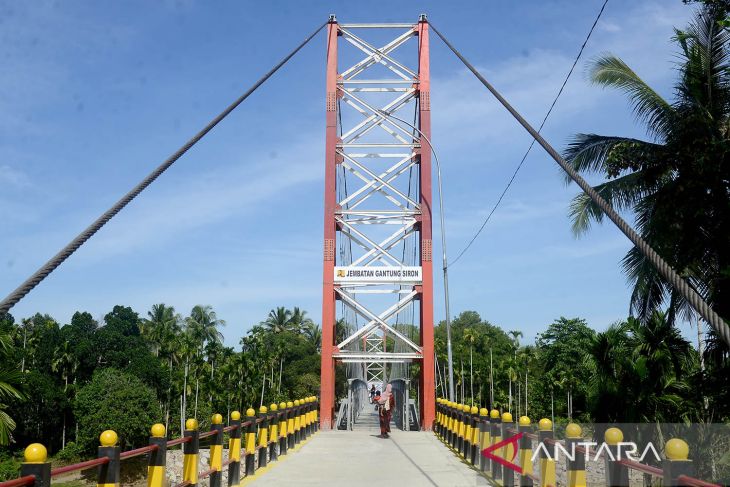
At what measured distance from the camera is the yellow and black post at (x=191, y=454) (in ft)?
27.1

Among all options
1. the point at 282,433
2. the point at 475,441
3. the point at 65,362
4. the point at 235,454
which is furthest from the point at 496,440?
the point at 65,362

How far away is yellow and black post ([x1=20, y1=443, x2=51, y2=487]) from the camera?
15.7ft

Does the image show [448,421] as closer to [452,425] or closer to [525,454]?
[452,425]

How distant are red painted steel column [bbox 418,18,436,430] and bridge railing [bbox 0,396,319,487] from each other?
172 inches

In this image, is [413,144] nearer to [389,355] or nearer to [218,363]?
[389,355]

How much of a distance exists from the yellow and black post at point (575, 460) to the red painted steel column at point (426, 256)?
16.8 metres

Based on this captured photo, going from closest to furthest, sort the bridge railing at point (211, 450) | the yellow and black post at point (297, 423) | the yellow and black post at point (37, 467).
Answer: the yellow and black post at point (37, 467)
the bridge railing at point (211, 450)
the yellow and black post at point (297, 423)

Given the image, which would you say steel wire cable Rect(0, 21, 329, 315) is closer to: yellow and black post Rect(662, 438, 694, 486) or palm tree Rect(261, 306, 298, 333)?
yellow and black post Rect(662, 438, 694, 486)

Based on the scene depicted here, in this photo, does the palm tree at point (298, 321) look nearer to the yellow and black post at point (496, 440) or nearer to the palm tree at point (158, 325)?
the palm tree at point (158, 325)

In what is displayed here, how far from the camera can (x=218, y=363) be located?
256ft

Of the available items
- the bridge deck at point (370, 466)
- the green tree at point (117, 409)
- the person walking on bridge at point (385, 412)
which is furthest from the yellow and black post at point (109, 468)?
the green tree at point (117, 409)

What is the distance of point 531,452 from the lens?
8648mm

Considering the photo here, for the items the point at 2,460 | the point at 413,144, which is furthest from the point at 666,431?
the point at 2,460

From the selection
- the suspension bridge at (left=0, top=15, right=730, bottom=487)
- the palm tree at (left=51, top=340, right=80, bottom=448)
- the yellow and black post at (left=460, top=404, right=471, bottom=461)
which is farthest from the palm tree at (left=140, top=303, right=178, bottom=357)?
the yellow and black post at (left=460, top=404, right=471, bottom=461)
